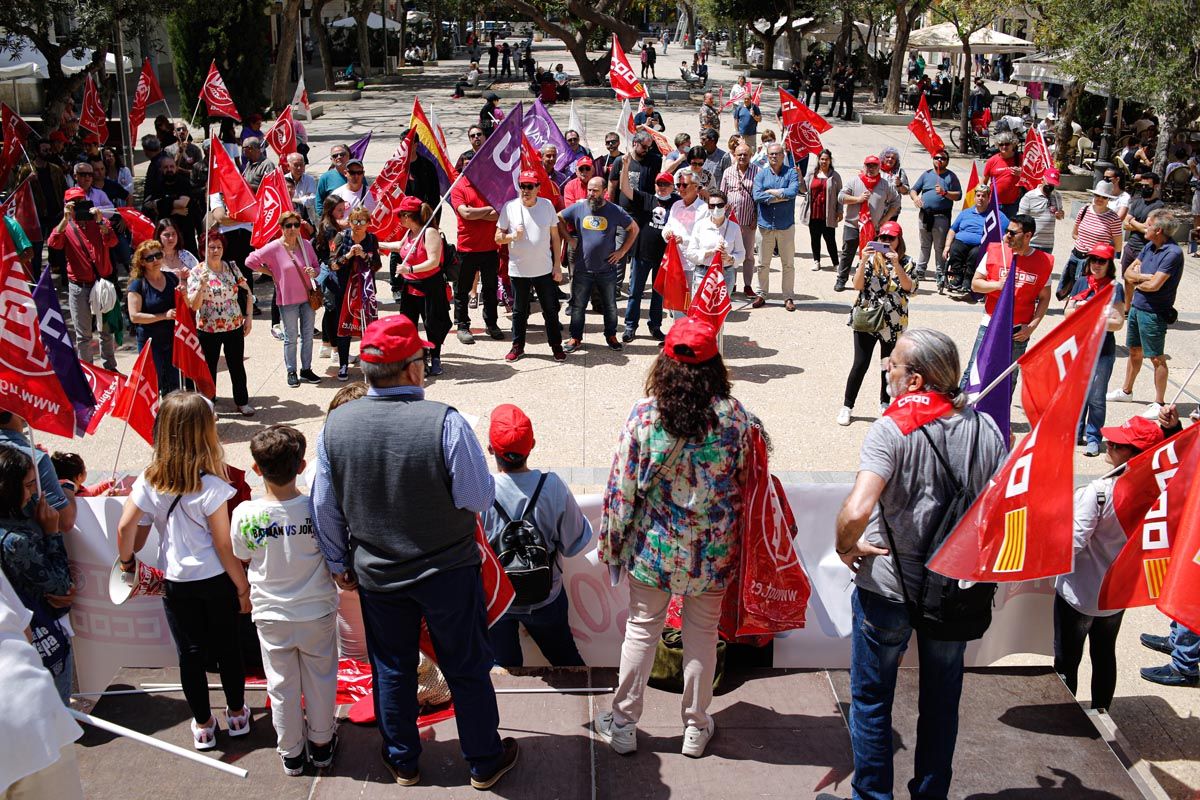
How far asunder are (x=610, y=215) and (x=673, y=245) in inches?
25.3

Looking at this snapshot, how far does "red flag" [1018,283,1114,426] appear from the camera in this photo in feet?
13.0

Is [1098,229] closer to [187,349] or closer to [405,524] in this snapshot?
[187,349]

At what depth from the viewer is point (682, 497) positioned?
161 inches

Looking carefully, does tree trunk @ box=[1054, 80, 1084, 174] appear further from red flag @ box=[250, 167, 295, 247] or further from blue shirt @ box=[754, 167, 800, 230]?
red flag @ box=[250, 167, 295, 247]

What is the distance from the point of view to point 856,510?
12.1 feet

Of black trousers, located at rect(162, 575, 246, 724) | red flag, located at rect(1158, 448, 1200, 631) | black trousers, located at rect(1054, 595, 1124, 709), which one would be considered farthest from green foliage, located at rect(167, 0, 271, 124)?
red flag, located at rect(1158, 448, 1200, 631)

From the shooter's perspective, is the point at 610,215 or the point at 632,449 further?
the point at 610,215

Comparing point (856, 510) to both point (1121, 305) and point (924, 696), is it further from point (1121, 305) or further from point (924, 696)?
point (1121, 305)

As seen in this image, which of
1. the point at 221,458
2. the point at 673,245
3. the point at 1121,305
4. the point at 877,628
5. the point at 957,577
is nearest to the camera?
the point at 957,577

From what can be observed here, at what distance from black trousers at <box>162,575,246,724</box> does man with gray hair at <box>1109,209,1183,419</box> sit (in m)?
7.62

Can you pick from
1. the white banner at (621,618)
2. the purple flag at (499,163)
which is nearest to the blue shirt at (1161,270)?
the white banner at (621,618)

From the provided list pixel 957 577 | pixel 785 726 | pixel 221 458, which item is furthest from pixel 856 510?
pixel 221 458

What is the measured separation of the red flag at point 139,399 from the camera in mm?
6254

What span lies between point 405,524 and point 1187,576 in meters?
2.68
